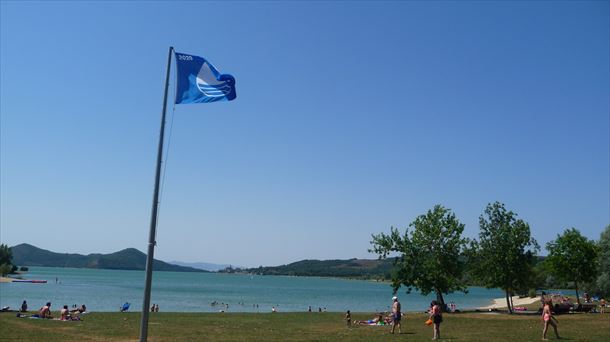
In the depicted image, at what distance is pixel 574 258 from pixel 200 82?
148ft

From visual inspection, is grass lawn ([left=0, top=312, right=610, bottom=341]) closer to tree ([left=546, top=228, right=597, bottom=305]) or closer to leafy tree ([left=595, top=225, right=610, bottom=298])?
tree ([left=546, top=228, right=597, bottom=305])

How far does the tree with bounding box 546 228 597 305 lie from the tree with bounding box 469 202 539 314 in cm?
500

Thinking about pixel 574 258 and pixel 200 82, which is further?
pixel 574 258

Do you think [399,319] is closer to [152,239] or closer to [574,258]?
[152,239]

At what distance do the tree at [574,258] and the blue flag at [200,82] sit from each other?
4422 centimetres

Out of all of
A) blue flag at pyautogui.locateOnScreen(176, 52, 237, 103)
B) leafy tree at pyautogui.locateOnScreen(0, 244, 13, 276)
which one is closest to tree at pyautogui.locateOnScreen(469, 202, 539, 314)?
blue flag at pyautogui.locateOnScreen(176, 52, 237, 103)

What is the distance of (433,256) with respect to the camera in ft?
152

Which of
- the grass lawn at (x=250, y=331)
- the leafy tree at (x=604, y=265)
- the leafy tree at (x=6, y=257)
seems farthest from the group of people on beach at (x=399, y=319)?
the leafy tree at (x=6, y=257)

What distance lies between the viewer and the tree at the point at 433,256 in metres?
46.0

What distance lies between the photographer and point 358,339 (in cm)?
2305

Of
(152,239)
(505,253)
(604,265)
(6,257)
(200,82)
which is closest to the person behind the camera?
(152,239)

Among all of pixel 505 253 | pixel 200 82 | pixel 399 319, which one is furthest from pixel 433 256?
pixel 200 82

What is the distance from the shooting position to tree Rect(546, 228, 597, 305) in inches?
1896

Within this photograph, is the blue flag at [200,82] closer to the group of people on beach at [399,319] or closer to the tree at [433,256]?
the group of people on beach at [399,319]
